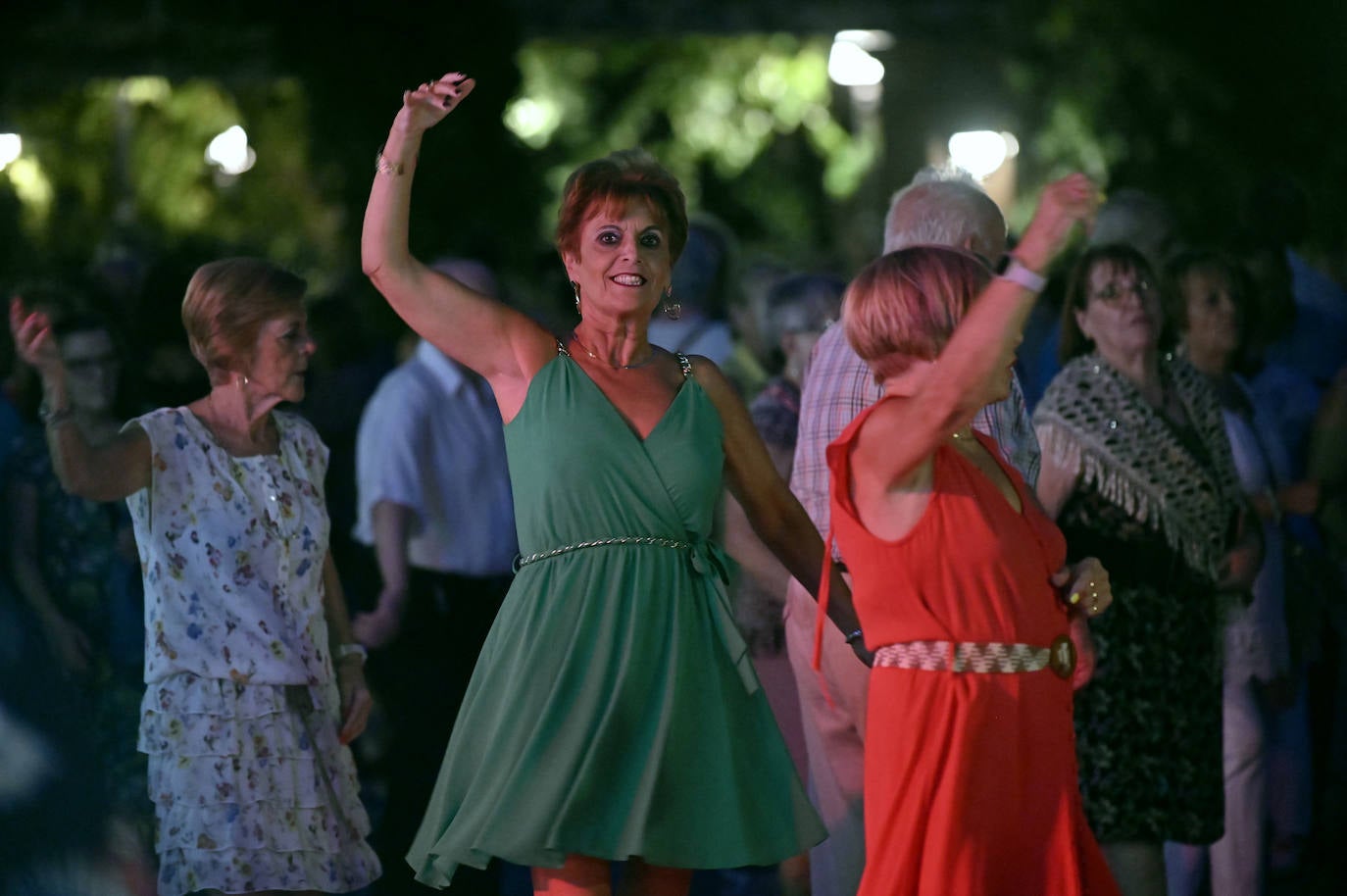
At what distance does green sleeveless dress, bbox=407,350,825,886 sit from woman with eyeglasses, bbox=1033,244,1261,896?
1670 millimetres

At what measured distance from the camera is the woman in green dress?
14.6 ft

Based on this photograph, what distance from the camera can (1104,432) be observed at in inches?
240

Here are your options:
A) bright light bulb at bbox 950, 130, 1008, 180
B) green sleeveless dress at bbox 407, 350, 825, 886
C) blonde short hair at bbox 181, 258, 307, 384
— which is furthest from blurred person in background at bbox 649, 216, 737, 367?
bright light bulb at bbox 950, 130, 1008, 180

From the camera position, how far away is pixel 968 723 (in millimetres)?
4184

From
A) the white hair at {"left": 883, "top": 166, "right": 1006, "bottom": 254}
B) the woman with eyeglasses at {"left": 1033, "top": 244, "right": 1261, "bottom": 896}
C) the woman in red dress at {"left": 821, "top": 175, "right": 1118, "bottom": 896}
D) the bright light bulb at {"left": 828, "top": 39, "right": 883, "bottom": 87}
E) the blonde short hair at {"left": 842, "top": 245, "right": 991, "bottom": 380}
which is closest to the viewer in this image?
the woman in red dress at {"left": 821, "top": 175, "right": 1118, "bottom": 896}

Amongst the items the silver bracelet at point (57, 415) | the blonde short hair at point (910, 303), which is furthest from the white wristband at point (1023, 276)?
the silver bracelet at point (57, 415)

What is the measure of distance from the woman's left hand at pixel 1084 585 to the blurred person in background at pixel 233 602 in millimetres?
2118

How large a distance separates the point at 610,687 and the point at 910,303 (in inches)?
41.8

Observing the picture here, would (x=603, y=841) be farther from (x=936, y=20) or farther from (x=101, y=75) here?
(x=936, y=20)

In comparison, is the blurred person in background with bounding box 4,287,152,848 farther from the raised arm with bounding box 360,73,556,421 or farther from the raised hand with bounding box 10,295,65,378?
the raised arm with bounding box 360,73,556,421

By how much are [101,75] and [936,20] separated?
27.8ft

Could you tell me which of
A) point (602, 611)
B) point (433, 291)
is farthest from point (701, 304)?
point (602, 611)

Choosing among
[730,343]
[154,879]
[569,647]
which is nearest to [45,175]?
[730,343]

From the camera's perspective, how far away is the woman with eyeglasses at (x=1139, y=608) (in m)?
6.02
